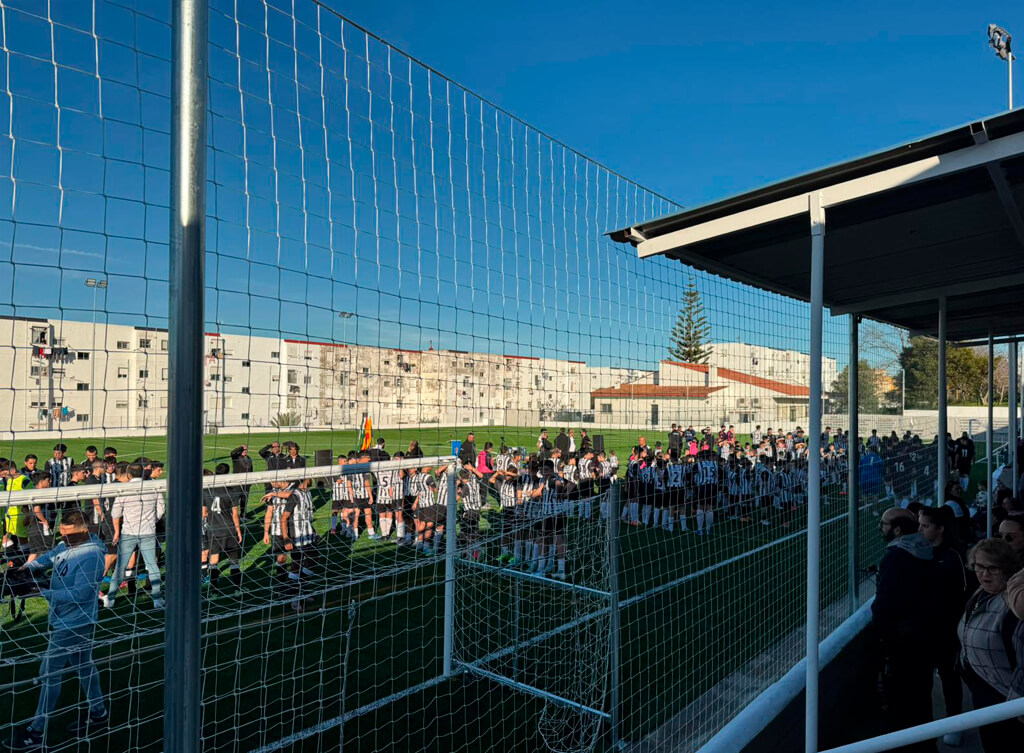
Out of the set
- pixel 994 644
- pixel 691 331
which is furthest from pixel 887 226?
pixel 994 644

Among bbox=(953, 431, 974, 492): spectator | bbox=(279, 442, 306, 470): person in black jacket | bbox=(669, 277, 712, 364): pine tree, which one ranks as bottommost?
bbox=(953, 431, 974, 492): spectator

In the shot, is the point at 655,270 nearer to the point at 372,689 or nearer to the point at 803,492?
the point at 372,689

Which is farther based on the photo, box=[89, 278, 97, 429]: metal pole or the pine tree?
the pine tree

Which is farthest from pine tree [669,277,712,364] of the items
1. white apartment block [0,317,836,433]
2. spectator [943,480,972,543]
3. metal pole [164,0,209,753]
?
metal pole [164,0,209,753]

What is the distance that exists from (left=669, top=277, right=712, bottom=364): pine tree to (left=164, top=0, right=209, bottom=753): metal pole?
347cm

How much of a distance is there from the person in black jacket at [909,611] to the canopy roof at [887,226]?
1.61m

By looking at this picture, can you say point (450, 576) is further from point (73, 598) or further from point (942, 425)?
point (942, 425)

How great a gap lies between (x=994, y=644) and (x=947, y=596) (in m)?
0.95

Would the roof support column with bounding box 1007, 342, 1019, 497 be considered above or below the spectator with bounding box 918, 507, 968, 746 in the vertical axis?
above

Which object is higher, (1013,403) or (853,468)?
(1013,403)

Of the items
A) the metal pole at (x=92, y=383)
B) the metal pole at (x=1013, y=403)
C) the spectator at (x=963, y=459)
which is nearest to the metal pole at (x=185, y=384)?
the metal pole at (x=92, y=383)

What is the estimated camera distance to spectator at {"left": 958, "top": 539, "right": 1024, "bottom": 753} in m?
2.73

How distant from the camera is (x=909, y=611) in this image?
144 inches

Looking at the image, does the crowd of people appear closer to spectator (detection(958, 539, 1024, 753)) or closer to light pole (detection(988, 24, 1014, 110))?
spectator (detection(958, 539, 1024, 753))
